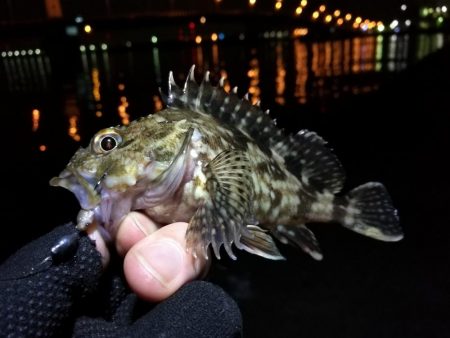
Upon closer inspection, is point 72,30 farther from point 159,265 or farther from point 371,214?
point 159,265

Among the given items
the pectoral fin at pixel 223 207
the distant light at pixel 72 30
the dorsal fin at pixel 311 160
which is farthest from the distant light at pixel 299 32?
the pectoral fin at pixel 223 207

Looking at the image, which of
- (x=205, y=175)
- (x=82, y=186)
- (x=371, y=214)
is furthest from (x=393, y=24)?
(x=82, y=186)

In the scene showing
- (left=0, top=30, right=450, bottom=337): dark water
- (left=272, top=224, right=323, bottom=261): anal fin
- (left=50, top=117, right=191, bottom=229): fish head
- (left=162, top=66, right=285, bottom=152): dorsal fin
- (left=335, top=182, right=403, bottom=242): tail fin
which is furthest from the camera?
(left=0, top=30, right=450, bottom=337): dark water

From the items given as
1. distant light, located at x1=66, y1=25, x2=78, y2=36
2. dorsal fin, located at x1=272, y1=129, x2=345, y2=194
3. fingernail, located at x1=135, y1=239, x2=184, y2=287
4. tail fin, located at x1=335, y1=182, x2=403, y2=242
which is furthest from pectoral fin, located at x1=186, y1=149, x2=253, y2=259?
distant light, located at x1=66, y1=25, x2=78, y2=36

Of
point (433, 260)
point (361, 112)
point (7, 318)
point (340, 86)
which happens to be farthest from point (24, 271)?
point (340, 86)

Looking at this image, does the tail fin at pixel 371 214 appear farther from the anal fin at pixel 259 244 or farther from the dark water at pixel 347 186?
the anal fin at pixel 259 244

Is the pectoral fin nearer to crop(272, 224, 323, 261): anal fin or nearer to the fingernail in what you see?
the fingernail

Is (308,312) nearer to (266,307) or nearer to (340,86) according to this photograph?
(266,307)

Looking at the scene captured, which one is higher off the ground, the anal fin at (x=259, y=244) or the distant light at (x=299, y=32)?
the anal fin at (x=259, y=244)
